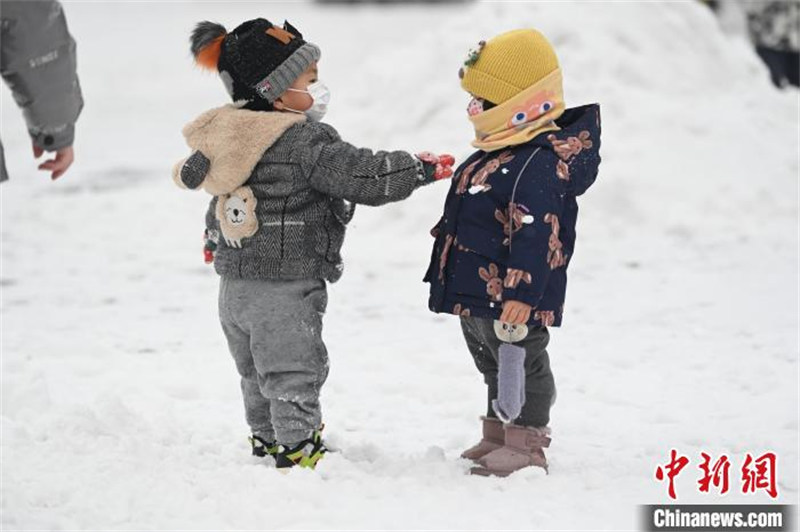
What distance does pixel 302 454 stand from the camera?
4059mm

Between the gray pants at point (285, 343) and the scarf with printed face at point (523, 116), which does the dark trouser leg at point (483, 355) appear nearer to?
the gray pants at point (285, 343)

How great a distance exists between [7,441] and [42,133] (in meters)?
1.26

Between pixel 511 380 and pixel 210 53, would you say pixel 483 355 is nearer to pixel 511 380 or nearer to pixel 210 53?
pixel 511 380

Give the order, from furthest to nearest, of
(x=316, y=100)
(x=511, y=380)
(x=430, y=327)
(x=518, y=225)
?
1. (x=430, y=327)
2. (x=316, y=100)
3. (x=511, y=380)
4. (x=518, y=225)

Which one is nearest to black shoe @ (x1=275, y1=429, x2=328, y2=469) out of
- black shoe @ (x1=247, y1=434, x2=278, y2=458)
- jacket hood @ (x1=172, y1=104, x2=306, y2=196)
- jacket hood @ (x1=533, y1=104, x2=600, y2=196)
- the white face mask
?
black shoe @ (x1=247, y1=434, x2=278, y2=458)

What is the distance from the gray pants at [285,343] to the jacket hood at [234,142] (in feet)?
1.19

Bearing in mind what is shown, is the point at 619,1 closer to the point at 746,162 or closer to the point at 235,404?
the point at 746,162

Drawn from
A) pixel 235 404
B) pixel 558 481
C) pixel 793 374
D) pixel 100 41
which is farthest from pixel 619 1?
pixel 100 41

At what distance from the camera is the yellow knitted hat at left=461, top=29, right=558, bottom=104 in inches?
157

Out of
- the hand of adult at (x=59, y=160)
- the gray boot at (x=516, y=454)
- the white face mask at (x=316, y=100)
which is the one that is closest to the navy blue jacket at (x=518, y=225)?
the gray boot at (x=516, y=454)

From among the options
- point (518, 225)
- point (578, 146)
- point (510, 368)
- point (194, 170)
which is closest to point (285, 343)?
point (194, 170)

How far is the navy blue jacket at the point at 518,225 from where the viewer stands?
384 cm

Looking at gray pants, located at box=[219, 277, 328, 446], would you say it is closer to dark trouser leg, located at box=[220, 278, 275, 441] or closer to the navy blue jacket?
dark trouser leg, located at box=[220, 278, 275, 441]

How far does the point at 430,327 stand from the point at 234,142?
8.76 ft
